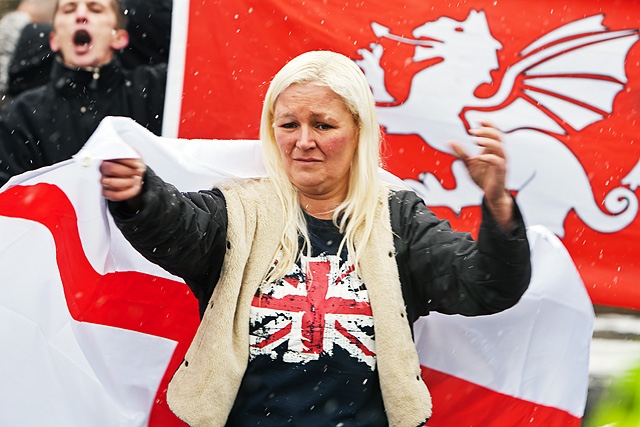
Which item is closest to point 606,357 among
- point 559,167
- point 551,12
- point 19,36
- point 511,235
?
point 559,167

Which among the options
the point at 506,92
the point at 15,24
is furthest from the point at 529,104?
the point at 15,24

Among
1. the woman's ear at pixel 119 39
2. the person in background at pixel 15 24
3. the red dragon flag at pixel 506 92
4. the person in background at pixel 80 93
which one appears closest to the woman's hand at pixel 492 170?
the red dragon flag at pixel 506 92

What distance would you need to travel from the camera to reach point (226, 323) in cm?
214

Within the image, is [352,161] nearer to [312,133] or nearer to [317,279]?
[312,133]

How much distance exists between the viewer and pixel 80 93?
134 inches

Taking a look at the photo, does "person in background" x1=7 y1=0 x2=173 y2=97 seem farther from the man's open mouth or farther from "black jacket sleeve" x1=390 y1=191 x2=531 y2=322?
"black jacket sleeve" x1=390 y1=191 x2=531 y2=322

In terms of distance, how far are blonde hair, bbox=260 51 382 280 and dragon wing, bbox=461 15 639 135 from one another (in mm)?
1004

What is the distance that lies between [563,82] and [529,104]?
0.47ft

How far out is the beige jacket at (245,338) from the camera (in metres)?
2.14

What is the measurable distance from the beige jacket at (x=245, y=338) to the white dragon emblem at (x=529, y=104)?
1.09 m

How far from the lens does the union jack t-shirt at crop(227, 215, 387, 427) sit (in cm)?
214

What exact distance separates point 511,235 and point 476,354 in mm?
785

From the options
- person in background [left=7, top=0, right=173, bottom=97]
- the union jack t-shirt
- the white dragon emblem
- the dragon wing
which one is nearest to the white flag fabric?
the union jack t-shirt

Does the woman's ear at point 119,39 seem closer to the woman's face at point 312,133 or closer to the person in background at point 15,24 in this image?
the person in background at point 15,24
